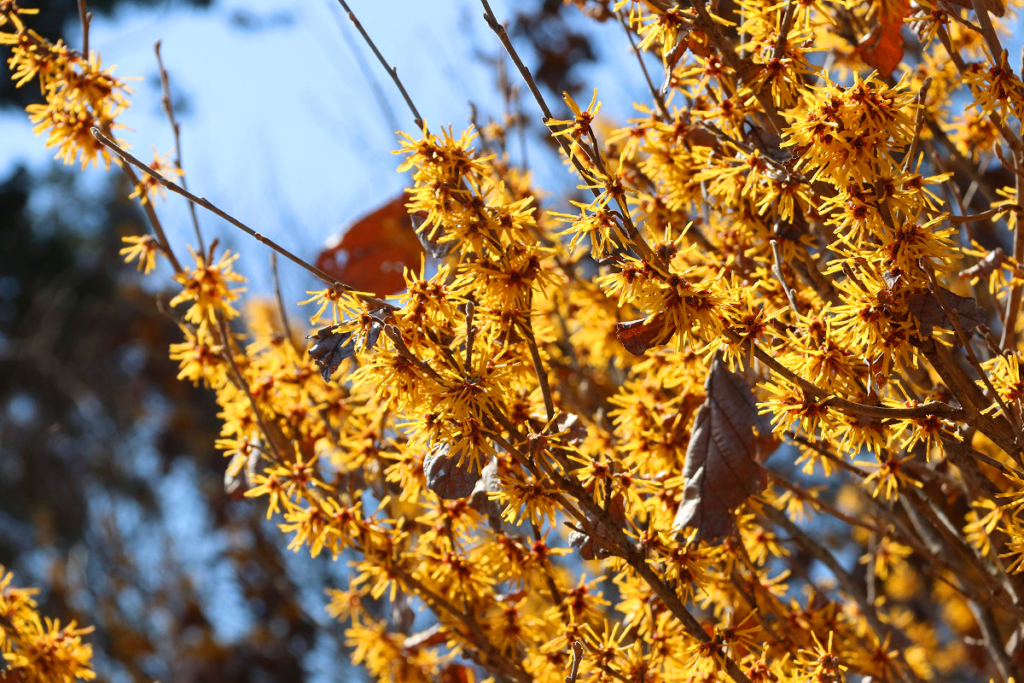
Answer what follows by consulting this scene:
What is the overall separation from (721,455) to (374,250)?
5.23 feet

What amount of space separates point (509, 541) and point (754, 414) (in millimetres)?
636

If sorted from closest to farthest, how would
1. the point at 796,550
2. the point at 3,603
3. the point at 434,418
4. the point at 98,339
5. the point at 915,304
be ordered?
the point at 915,304
the point at 434,418
the point at 3,603
the point at 796,550
the point at 98,339

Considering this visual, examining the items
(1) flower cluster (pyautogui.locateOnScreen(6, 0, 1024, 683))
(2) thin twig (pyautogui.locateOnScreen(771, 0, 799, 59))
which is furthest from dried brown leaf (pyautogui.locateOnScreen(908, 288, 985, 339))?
(2) thin twig (pyautogui.locateOnScreen(771, 0, 799, 59))

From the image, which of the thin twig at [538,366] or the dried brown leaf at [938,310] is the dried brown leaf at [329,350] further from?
the dried brown leaf at [938,310]

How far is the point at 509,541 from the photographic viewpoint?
194cm

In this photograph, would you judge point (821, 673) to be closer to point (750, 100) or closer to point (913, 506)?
point (913, 506)

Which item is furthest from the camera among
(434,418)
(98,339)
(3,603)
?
(98,339)

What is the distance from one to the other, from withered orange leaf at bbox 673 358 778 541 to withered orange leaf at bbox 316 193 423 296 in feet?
4.46

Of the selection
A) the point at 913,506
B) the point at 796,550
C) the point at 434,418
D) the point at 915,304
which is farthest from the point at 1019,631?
the point at 796,550

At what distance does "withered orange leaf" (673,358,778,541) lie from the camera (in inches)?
61.7

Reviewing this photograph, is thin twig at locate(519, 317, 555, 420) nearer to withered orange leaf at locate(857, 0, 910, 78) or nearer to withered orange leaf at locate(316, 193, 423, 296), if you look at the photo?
withered orange leaf at locate(857, 0, 910, 78)

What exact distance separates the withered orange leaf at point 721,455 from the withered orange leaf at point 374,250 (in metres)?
1.36

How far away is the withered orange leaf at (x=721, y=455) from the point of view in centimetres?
157

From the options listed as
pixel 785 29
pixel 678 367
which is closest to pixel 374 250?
pixel 678 367
